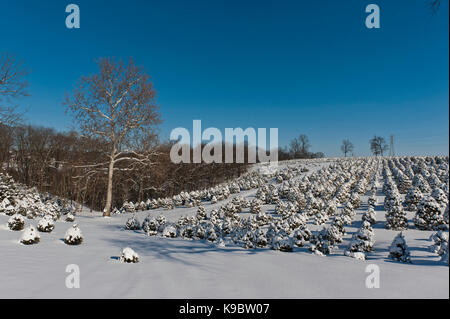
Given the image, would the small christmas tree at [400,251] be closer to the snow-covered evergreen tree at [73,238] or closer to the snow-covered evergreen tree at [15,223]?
the snow-covered evergreen tree at [73,238]

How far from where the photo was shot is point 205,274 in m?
4.59

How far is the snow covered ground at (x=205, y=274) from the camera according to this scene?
129 inches

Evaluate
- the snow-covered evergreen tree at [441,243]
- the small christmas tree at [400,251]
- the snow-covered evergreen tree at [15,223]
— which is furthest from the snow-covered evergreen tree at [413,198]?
the snow-covered evergreen tree at [15,223]

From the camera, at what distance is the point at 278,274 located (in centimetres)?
441

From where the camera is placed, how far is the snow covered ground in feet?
10.7

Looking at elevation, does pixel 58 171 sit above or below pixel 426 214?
above

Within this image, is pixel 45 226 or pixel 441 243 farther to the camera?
pixel 45 226

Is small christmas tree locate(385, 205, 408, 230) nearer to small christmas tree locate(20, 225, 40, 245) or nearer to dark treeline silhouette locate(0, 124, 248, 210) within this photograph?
small christmas tree locate(20, 225, 40, 245)

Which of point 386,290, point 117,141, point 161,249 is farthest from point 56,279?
point 117,141

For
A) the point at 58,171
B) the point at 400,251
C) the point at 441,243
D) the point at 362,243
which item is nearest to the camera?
the point at 441,243

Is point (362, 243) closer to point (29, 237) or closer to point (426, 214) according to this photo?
point (426, 214)

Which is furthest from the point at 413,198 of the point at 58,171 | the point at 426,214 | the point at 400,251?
the point at 58,171

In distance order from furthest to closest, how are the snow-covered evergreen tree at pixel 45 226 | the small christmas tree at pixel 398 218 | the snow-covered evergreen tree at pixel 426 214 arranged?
the small christmas tree at pixel 398 218 < the snow-covered evergreen tree at pixel 45 226 < the snow-covered evergreen tree at pixel 426 214

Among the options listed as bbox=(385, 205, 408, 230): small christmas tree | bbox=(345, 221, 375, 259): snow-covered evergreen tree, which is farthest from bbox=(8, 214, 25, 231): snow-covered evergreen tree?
bbox=(385, 205, 408, 230): small christmas tree
